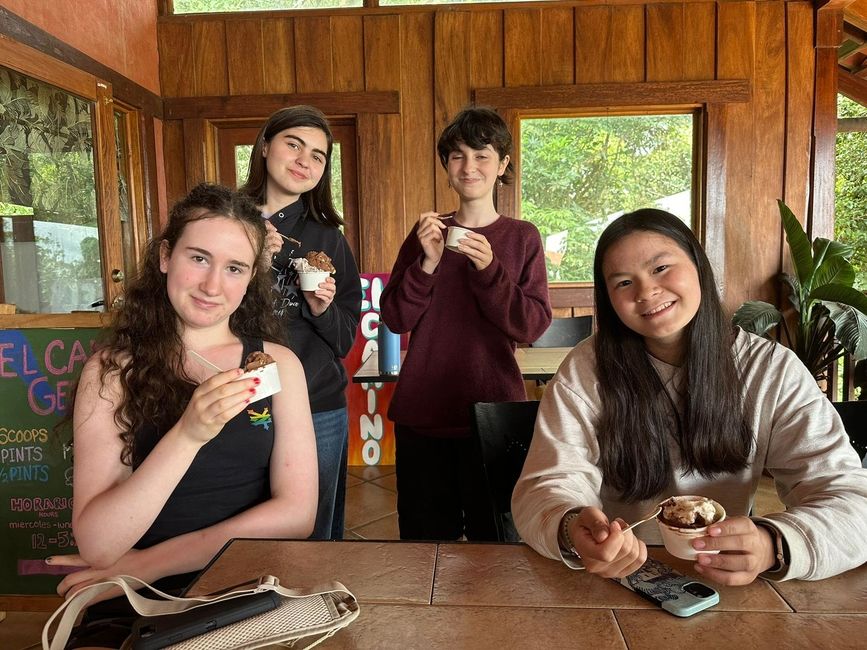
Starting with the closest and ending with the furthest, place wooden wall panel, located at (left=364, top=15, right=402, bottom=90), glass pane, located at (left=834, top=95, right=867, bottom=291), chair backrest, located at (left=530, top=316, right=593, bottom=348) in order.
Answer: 1. chair backrest, located at (left=530, top=316, right=593, bottom=348)
2. wooden wall panel, located at (left=364, top=15, right=402, bottom=90)
3. glass pane, located at (left=834, top=95, right=867, bottom=291)

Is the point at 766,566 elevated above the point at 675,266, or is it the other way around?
the point at 675,266

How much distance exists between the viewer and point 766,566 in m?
0.92

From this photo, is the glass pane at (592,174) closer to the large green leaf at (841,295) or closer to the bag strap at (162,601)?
the large green leaf at (841,295)

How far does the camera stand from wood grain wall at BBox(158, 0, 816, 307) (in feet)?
14.7

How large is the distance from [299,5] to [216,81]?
2.85 feet

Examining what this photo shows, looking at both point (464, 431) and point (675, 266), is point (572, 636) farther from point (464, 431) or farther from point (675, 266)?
point (464, 431)

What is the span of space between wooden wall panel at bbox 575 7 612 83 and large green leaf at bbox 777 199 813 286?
5.35 feet

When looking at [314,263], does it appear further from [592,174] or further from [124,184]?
[592,174]

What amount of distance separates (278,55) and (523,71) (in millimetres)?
1881

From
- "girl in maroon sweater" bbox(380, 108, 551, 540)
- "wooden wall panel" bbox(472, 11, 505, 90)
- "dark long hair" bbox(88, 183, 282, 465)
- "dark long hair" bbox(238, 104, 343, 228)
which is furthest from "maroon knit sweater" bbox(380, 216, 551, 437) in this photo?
"wooden wall panel" bbox(472, 11, 505, 90)

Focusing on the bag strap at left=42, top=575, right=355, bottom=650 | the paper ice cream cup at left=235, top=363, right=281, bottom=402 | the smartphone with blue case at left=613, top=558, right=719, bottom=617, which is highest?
the paper ice cream cup at left=235, top=363, right=281, bottom=402

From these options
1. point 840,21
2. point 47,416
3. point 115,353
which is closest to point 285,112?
point 115,353

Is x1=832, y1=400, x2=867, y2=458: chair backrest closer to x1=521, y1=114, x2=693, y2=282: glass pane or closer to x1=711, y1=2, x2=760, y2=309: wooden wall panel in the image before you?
x1=521, y1=114, x2=693, y2=282: glass pane

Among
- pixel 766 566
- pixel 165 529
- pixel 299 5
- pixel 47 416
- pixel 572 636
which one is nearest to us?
pixel 572 636
